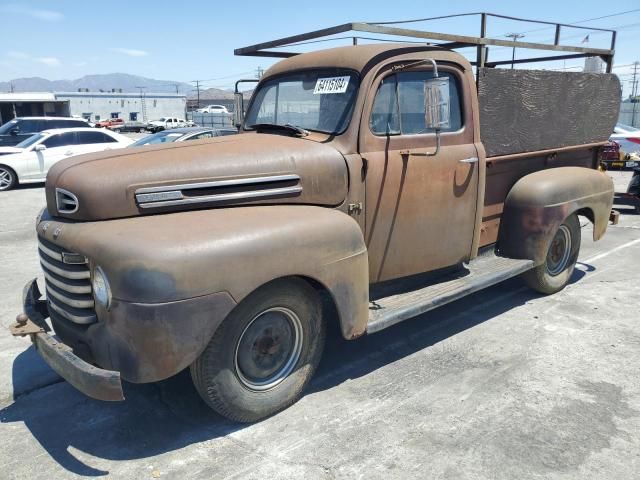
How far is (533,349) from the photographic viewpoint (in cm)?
441

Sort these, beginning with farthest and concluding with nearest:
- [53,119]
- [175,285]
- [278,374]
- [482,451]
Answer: [53,119]
[278,374]
[482,451]
[175,285]

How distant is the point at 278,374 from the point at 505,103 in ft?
10.3

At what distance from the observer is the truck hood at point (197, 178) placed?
311cm

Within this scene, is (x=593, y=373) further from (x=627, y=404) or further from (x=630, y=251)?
(x=630, y=251)

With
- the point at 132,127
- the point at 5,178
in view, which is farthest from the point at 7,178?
the point at 132,127

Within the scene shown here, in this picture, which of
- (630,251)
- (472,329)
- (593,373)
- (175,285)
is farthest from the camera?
(630,251)

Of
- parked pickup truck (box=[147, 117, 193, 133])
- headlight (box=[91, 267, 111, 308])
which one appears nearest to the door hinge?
headlight (box=[91, 267, 111, 308])

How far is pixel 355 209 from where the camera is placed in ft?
12.6

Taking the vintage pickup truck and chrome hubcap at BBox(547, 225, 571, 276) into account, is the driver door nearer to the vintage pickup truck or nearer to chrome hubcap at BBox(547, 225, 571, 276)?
the vintage pickup truck

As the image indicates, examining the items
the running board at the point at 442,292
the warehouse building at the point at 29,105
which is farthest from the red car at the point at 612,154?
the warehouse building at the point at 29,105

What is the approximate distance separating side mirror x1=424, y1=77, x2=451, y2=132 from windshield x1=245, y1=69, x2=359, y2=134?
54cm

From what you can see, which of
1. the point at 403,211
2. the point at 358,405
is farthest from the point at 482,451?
the point at 403,211

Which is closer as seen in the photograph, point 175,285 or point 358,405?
Answer: point 175,285

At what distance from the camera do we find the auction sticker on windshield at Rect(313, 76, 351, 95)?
13.0ft
